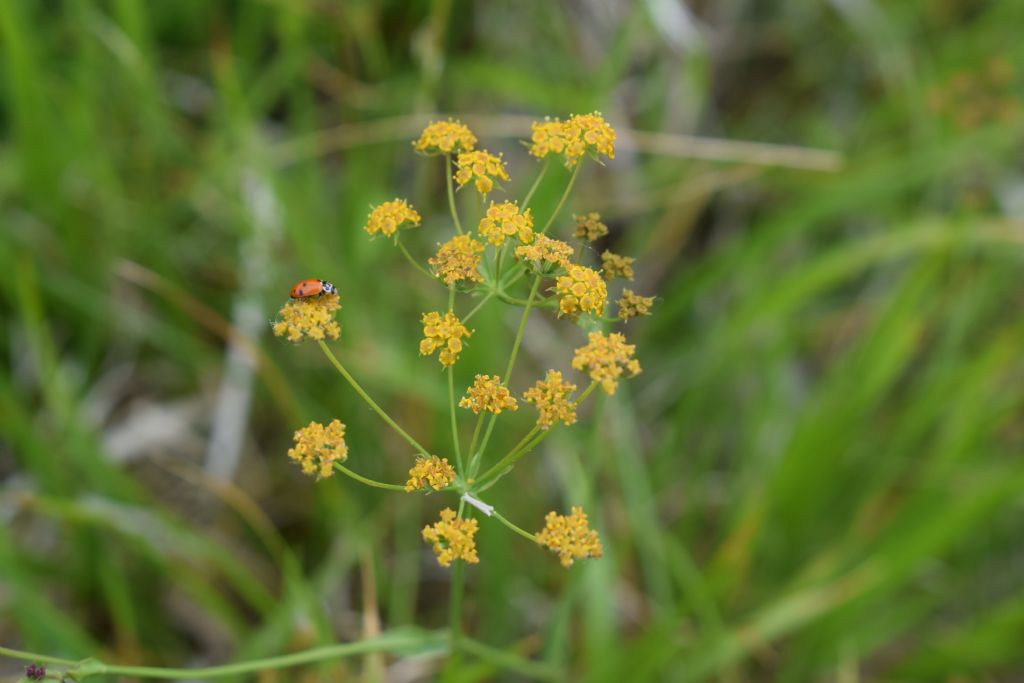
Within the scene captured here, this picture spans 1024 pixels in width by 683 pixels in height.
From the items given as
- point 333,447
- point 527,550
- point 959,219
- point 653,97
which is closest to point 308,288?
point 333,447

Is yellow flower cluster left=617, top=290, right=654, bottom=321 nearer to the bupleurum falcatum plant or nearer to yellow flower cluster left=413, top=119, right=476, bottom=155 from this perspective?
the bupleurum falcatum plant

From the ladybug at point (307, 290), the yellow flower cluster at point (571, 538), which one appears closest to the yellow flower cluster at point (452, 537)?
the yellow flower cluster at point (571, 538)

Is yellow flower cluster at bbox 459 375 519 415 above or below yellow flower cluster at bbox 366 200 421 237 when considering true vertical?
below

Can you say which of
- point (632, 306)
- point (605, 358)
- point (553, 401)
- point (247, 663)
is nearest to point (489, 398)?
point (553, 401)

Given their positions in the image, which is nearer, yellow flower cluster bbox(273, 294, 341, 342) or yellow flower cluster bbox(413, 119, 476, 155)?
yellow flower cluster bbox(273, 294, 341, 342)

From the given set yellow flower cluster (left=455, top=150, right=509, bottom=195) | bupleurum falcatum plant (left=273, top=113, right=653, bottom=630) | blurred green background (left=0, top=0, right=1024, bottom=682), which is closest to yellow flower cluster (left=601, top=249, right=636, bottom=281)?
bupleurum falcatum plant (left=273, top=113, right=653, bottom=630)

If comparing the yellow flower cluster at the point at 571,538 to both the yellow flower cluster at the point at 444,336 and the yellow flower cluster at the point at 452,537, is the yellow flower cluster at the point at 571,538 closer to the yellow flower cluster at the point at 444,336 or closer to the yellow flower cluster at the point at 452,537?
the yellow flower cluster at the point at 452,537
